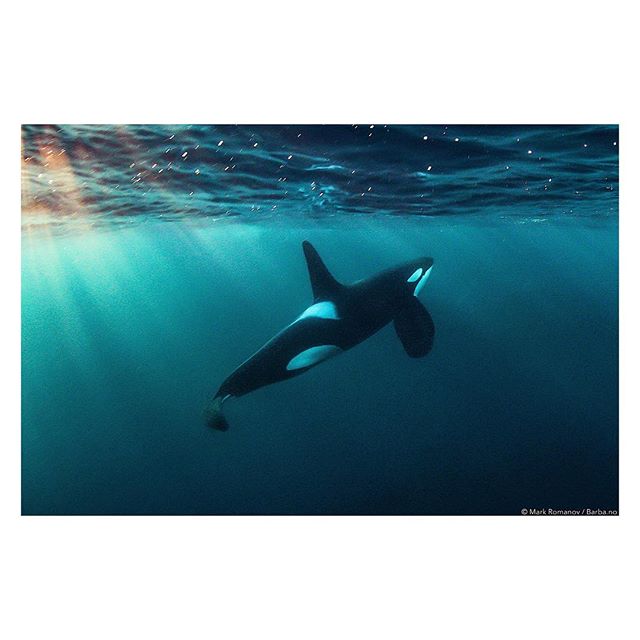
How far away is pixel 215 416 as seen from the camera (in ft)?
21.5

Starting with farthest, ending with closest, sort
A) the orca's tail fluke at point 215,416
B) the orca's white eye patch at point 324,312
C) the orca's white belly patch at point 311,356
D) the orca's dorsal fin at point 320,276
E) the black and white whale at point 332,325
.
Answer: the orca's dorsal fin at point 320,276 < the orca's white eye patch at point 324,312 < the orca's white belly patch at point 311,356 < the black and white whale at point 332,325 < the orca's tail fluke at point 215,416

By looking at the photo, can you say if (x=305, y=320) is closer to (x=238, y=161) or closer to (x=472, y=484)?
(x=238, y=161)

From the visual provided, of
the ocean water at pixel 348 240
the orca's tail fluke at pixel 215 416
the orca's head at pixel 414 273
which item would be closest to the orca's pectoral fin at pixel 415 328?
the orca's head at pixel 414 273

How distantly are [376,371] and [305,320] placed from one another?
22923 mm

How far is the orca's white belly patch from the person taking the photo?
6.96 m

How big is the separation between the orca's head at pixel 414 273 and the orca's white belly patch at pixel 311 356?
4.99ft

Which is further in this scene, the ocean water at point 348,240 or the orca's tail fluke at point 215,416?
the ocean water at point 348,240

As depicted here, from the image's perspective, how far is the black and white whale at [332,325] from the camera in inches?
269

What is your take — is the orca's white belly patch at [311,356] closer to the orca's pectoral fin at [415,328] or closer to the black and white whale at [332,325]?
the black and white whale at [332,325]

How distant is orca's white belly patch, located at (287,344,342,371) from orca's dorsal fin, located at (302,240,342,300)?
0.79m

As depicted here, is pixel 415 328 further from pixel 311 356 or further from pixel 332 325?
pixel 311 356

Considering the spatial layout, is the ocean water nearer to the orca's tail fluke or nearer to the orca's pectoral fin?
the orca's tail fluke

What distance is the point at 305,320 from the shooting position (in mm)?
7195

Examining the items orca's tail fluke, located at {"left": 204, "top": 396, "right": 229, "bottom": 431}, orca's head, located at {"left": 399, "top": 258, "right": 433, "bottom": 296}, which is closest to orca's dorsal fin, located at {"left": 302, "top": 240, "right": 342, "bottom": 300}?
orca's head, located at {"left": 399, "top": 258, "right": 433, "bottom": 296}
